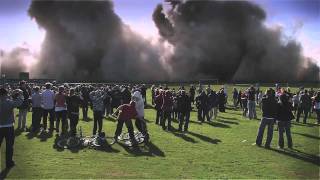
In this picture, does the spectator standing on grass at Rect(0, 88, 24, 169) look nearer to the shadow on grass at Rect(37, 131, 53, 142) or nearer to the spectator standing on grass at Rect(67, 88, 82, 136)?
the spectator standing on grass at Rect(67, 88, 82, 136)

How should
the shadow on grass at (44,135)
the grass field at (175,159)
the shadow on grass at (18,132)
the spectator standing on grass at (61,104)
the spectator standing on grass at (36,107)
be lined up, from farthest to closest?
the spectator standing on grass at (36,107)
the shadow on grass at (18,132)
the spectator standing on grass at (61,104)
the shadow on grass at (44,135)
the grass field at (175,159)

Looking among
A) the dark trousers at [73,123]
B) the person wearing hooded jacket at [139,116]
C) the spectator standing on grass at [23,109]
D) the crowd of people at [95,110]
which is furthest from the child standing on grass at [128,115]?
the spectator standing on grass at [23,109]

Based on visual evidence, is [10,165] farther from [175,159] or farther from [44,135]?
[44,135]

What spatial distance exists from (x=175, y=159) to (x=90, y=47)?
72.3 meters

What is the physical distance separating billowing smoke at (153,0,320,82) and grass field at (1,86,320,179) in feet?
210

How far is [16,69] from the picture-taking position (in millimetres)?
83312

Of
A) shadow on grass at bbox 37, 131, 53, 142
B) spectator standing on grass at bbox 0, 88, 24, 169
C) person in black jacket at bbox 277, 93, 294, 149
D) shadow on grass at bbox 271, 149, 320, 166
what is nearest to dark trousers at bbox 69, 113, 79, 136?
shadow on grass at bbox 37, 131, 53, 142

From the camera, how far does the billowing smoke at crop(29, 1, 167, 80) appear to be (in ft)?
272

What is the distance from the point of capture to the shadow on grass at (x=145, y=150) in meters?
16.2

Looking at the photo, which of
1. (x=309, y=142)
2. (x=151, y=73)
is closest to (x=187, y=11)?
(x=151, y=73)

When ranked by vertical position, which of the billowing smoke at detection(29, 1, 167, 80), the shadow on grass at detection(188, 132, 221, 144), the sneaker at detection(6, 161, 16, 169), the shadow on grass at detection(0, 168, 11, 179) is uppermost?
the billowing smoke at detection(29, 1, 167, 80)

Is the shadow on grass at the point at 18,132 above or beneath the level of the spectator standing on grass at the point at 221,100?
beneath

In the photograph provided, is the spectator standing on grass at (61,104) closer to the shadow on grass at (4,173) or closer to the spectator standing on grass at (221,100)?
the shadow on grass at (4,173)

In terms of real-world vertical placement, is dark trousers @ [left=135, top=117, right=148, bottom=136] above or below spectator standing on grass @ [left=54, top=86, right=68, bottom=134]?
below
